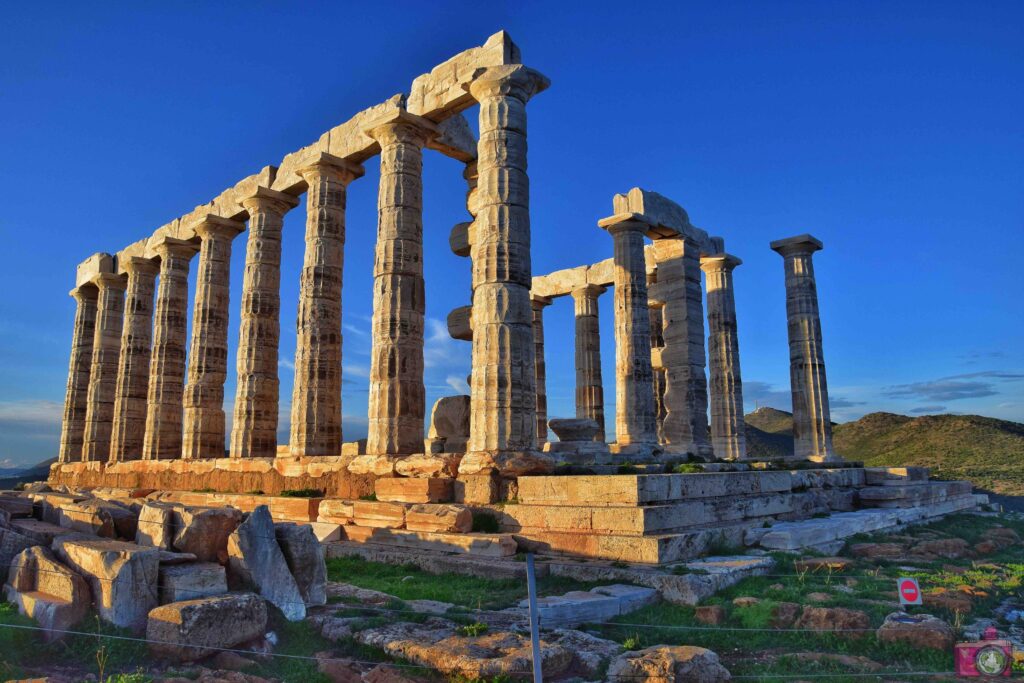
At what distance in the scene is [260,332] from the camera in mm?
22938

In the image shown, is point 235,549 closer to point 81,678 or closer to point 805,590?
point 81,678

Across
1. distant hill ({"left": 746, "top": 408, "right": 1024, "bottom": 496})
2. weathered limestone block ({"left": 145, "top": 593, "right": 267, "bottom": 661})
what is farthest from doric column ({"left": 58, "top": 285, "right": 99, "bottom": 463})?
distant hill ({"left": 746, "top": 408, "right": 1024, "bottom": 496})

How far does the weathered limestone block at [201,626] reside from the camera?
22.0 feet

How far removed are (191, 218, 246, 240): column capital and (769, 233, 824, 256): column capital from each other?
20132mm

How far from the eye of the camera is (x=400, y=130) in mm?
18328

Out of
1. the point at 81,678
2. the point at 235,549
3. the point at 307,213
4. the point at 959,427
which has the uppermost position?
the point at 307,213

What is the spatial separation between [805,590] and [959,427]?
5124 cm

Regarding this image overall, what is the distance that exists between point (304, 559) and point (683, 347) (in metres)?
19.6

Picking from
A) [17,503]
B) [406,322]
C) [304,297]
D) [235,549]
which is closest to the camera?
[235,549]

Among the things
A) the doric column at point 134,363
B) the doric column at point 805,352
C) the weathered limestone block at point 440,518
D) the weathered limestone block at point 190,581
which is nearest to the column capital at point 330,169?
the weathered limestone block at point 440,518

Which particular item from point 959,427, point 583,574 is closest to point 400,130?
point 583,574

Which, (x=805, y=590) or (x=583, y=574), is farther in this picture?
(x=583, y=574)

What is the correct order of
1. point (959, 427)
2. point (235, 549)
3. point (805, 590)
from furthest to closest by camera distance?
point (959, 427) → point (805, 590) → point (235, 549)

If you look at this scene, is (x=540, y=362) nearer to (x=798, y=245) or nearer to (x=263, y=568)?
(x=798, y=245)
